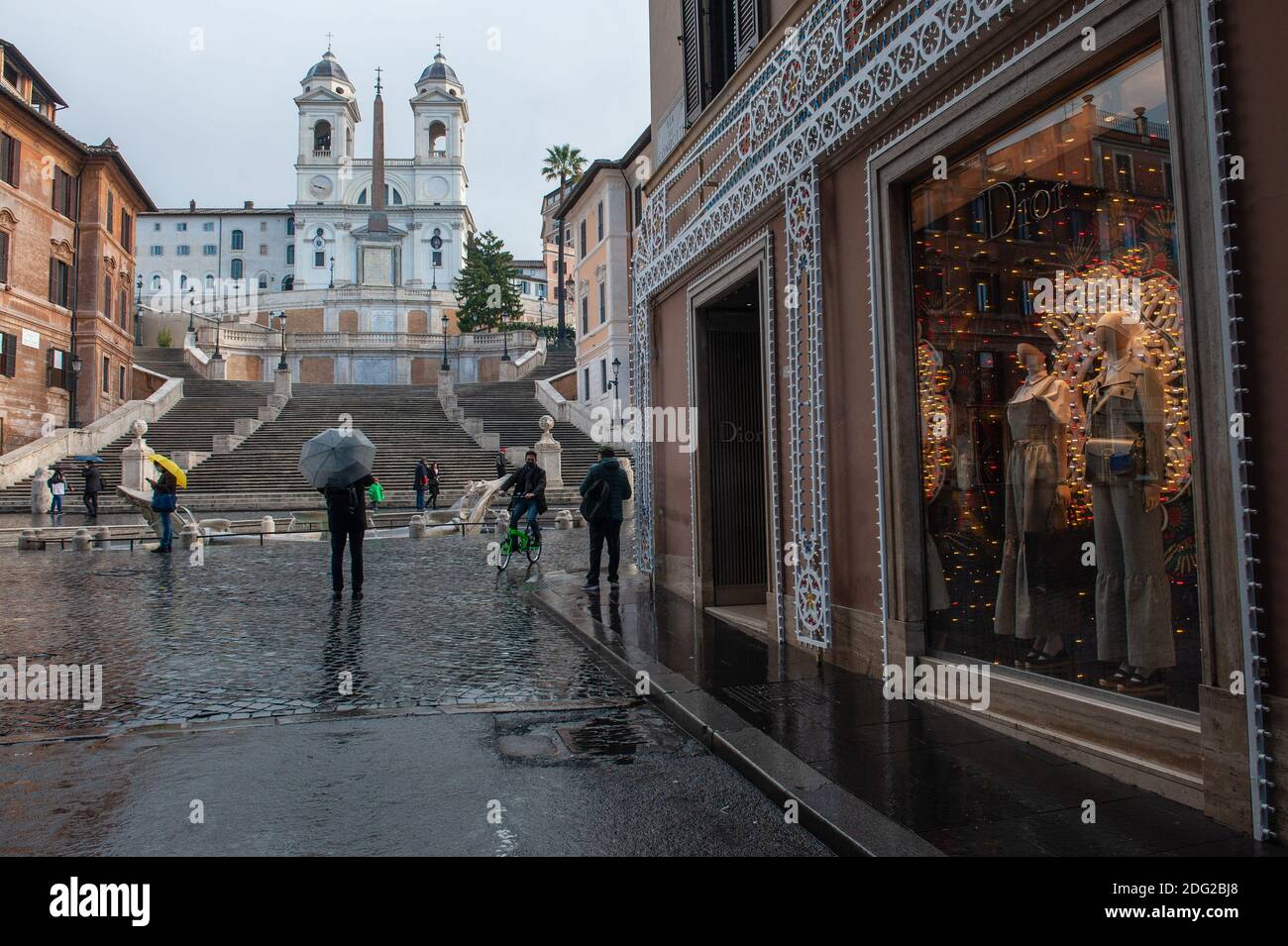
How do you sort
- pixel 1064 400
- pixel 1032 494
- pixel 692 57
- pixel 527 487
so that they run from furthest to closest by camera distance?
pixel 527 487 → pixel 692 57 → pixel 1032 494 → pixel 1064 400

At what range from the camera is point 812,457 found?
6984 mm

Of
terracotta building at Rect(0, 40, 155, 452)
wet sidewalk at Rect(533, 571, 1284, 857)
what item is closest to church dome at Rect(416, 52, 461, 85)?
terracotta building at Rect(0, 40, 155, 452)

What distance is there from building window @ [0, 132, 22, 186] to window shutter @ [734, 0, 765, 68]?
36.5 m

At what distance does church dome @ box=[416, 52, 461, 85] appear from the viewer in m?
88.4

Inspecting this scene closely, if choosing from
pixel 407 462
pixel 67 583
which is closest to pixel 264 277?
pixel 407 462

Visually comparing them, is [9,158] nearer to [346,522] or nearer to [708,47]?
[346,522]

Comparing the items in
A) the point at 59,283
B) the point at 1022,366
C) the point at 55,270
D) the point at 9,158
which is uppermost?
the point at 9,158

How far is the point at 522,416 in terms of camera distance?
142ft

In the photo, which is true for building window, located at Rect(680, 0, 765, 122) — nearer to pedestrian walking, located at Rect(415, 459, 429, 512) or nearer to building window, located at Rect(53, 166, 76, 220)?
pedestrian walking, located at Rect(415, 459, 429, 512)

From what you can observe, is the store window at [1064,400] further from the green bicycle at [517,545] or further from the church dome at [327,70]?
the church dome at [327,70]

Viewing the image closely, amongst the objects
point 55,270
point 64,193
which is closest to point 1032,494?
point 55,270

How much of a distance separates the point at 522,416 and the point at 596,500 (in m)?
32.2
